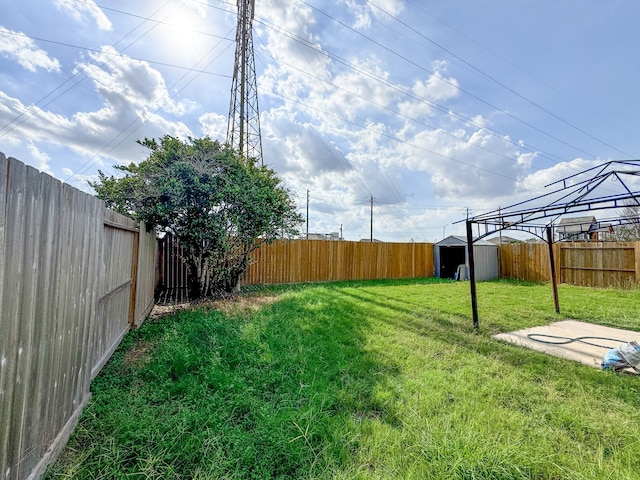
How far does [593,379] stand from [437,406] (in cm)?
183

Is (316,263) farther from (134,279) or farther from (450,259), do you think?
(450,259)

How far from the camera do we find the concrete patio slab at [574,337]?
10.8 ft

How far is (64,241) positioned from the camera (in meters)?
1.53

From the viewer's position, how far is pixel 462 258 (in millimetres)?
12070

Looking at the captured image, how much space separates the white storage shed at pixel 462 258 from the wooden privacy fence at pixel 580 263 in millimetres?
588

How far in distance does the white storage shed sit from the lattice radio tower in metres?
8.50

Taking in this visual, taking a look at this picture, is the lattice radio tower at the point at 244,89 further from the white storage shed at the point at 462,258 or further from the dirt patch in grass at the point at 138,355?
the white storage shed at the point at 462,258

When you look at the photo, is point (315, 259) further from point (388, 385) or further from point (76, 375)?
point (76, 375)

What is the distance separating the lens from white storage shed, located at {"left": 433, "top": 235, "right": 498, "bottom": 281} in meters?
11.0

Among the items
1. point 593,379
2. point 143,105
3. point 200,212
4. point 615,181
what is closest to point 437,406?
point 593,379

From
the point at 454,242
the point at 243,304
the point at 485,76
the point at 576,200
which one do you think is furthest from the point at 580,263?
the point at 243,304

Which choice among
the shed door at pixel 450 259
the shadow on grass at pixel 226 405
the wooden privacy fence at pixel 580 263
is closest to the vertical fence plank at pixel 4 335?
the shadow on grass at pixel 226 405

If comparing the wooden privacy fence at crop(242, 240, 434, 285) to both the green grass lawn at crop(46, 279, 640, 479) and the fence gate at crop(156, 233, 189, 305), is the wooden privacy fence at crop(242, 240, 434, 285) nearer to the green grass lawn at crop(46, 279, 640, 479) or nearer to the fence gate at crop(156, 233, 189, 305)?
the fence gate at crop(156, 233, 189, 305)

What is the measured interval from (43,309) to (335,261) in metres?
8.84
